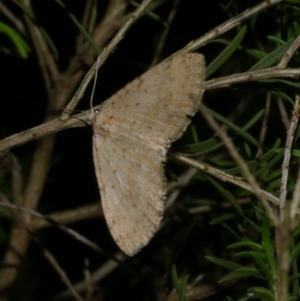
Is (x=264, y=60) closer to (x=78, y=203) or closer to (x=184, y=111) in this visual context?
(x=184, y=111)

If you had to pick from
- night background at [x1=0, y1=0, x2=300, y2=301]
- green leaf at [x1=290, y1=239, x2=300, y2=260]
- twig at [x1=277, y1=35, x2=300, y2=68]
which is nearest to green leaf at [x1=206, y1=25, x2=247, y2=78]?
night background at [x1=0, y1=0, x2=300, y2=301]

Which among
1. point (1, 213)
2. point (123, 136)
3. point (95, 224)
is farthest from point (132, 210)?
point (95, 224)

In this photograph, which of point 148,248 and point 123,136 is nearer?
point 123,136

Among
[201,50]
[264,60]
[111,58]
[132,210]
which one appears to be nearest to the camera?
[264,60]

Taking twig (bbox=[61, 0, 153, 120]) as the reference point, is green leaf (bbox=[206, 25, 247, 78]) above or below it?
below

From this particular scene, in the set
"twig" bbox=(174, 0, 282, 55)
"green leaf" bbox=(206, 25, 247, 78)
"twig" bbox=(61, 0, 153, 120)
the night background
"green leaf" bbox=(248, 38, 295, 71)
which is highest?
"twig" bbox=(61, 0, 153, 120)

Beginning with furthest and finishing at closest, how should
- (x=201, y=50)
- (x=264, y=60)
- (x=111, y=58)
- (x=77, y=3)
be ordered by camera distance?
(x=77, y=3) → (x=201, y=50) → (x=111, y=58) → (x=264, y=60)

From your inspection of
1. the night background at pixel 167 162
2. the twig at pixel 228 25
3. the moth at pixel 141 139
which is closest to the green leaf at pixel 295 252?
the night background at pixel 167 162

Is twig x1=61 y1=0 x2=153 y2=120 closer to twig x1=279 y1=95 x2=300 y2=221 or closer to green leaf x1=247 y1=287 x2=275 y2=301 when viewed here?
twig x1=279 y1=95 x2=300 y2=221

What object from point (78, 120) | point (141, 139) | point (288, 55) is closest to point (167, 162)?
point (141, 139)

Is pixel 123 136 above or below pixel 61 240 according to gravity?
above

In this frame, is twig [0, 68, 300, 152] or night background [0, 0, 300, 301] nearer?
twig [0, 68, 300, 152]
